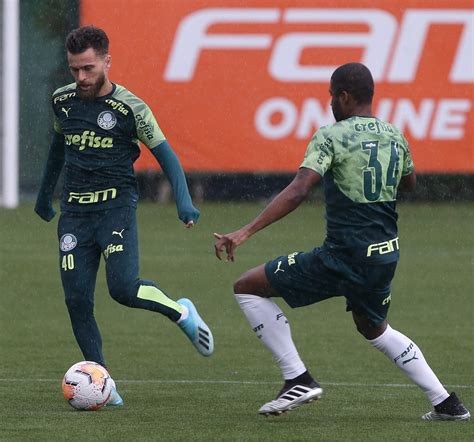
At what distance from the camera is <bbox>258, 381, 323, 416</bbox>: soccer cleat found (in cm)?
727

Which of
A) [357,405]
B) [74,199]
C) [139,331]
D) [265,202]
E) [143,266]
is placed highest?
[74,199]

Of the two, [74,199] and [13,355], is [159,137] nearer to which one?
[74,199]

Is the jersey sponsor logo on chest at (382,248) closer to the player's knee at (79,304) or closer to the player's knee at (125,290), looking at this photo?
the player's knee at (125,290)

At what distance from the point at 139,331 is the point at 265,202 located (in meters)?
14.1

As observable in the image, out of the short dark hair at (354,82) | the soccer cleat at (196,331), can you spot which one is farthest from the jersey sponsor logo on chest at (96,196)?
the short dark hair at (354,82)

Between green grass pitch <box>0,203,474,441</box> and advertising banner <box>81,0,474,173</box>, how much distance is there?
4165 mm

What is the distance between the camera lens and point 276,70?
76.7 feet

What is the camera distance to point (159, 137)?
8.08 metres

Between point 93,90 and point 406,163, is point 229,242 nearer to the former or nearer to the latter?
point 406,163

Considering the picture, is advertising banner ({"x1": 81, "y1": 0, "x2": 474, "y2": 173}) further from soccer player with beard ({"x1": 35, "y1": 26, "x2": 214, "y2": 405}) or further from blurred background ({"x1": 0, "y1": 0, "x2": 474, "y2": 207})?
soccer player with beard ({"x1": 35, "y1": 26, "x2": 214, "y2": 405})

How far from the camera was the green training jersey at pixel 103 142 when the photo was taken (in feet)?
26.4

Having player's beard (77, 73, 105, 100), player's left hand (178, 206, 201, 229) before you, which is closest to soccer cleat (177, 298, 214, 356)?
player's left hand (178, 206, 201, 229)

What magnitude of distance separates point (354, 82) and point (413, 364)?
1.54 meters

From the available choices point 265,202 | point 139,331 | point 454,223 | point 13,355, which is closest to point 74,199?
point 13,355
